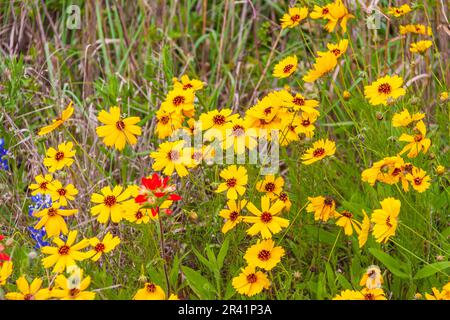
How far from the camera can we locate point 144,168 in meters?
2.01

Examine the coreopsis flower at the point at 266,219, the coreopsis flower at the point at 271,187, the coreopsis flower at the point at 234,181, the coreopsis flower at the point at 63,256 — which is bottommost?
the coreopsis flower at the point at 63,256

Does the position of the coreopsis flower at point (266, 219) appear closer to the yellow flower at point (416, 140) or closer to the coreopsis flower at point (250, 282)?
the coreopsis flower at point (250, 282)

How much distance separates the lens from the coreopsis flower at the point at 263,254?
135 centimetres

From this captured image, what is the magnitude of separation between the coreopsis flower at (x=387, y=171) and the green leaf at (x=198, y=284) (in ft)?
1.16

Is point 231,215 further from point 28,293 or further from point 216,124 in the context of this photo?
point 28,293

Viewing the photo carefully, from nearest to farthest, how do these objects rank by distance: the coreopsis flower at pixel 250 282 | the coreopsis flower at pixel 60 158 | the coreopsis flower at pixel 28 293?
the coreopsis flower at pixel 28 293 < the coreopsis flower at pixel 250 282 < the coreopsis flower at pixel 60 158

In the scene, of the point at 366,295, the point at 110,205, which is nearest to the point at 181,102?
the point at 110,205

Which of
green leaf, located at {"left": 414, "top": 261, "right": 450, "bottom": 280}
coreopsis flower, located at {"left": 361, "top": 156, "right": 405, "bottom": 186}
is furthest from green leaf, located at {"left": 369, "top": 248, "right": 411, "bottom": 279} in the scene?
coreopsis flower, located at {"left": 361, "top": 156, "right": 405, "bottom": 186}

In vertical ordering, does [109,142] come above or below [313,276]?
above

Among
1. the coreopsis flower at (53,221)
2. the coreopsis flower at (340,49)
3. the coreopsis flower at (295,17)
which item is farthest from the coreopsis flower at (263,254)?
the coreopsis flower at (295,17)

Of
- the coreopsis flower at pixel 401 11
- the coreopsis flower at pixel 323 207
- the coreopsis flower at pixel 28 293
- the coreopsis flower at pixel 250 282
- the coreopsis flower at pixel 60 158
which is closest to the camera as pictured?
the coreopsis flower at pixel 28 293
